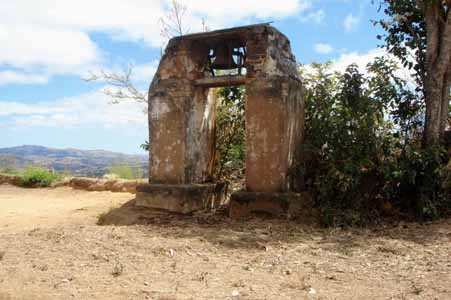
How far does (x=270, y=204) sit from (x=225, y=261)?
2.01m

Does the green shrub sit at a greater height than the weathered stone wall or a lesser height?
lesser

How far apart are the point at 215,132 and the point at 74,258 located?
3.94 m

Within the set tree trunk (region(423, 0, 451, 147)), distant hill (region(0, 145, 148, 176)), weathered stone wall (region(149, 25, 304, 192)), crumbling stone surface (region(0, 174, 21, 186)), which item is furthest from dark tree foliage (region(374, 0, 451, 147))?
crumbling stone surface (region(0, 174, 21, 186))

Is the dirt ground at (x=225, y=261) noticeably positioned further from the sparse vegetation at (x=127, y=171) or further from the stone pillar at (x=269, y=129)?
the sparse vegetation at (x=127, y=171)

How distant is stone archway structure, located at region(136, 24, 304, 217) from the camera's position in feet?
21.1

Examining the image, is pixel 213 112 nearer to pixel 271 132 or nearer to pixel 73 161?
pixel 271 132

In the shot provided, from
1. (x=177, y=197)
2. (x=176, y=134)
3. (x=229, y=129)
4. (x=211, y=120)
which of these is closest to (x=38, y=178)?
(x=229, y=129)

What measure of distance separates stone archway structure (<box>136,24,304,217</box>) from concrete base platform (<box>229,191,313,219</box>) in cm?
1

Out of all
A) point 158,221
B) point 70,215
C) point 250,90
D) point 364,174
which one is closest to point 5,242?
point 158,221

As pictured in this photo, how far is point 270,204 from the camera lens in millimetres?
6273

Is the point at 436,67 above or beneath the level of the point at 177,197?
above

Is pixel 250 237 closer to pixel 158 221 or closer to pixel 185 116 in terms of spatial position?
pixel 158 221

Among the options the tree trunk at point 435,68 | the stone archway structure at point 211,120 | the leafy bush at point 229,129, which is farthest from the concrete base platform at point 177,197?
the tree trunk at point 435,68

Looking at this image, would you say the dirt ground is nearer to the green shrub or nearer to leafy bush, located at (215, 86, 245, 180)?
leafy bush, located at (215, 86, 245, 180)
